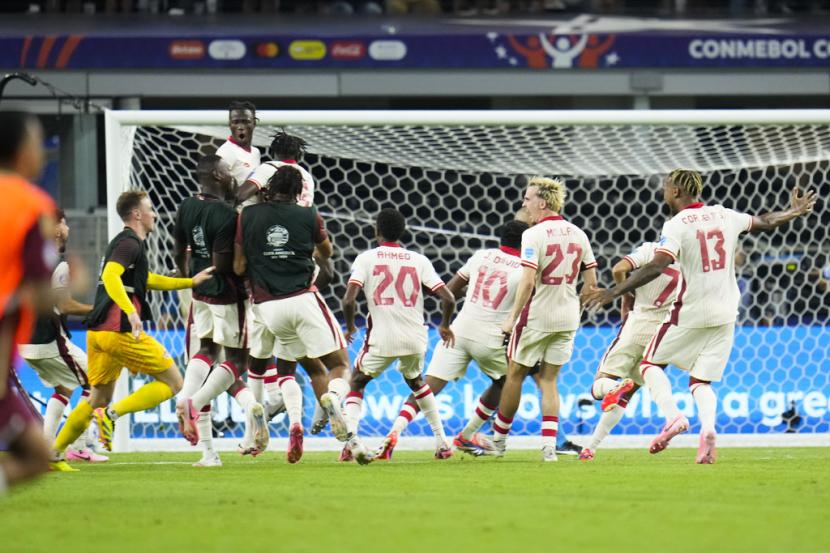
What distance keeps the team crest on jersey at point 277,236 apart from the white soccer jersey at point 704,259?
2649 mm

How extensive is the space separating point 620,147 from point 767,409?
3.14 meters

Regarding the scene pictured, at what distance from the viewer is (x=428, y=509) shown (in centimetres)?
Result: 654

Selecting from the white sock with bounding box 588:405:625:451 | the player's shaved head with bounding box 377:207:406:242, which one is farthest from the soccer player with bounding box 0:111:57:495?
the white sock with bounding box 588:405:625:451

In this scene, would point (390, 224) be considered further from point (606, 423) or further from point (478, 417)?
point (606, 423)

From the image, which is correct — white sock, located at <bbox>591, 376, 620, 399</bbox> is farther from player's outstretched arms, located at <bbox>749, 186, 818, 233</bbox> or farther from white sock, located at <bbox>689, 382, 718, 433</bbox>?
player's outstretched arms, located at <bbox>749, 186, 818, 233</bbox>

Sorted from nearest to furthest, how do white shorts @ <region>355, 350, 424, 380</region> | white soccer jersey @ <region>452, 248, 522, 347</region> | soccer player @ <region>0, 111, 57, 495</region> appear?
soccer player @ <region>0, 111, 57, 495</region> < white shorts @ <region>355, 350, 424, 380</region> < white soccer jersey @ <region>452, 248, 522, 347</region>

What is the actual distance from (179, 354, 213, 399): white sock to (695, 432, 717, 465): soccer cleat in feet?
11.8

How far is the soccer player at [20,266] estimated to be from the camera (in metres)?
4.91

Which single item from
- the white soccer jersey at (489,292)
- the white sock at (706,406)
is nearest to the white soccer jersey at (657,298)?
the white soccer jersey at (489,292)

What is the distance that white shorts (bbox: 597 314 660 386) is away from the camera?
34.5 feet

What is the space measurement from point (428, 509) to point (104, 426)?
204 inches

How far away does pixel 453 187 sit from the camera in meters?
15.6

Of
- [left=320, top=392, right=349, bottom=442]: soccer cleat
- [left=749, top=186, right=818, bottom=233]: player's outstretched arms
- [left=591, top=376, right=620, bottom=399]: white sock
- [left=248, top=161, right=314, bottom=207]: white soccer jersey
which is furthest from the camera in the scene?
[left=248, top=161, right=314, bottom=207]: white soccer jersey

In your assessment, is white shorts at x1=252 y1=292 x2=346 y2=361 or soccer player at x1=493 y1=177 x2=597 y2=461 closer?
white shorts at x1=252 y1=292 x2=346 y2=361
